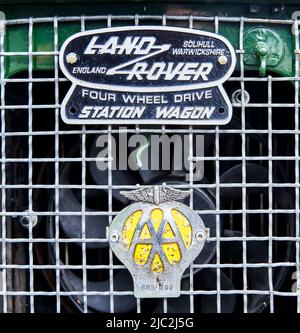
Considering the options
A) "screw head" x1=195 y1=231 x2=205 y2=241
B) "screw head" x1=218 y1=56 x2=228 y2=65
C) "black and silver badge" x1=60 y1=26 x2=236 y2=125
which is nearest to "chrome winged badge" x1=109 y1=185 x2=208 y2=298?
"screw head" x1=195 y1=231 x2=205 y2=241

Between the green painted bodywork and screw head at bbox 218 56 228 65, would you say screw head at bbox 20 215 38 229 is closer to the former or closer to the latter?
the green painted bodywork

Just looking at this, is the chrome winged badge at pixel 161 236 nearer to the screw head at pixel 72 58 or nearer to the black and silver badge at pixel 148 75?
the black and silver badge at pixel 148 75

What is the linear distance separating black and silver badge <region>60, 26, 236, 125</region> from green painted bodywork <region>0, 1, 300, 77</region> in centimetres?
9

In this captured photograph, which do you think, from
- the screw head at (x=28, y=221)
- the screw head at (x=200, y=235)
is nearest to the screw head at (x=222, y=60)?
the screw head at (x=200, y=235)

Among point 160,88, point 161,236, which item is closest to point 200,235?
point 161,236

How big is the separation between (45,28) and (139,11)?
38 cm

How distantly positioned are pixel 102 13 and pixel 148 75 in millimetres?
319

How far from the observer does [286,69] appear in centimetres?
317

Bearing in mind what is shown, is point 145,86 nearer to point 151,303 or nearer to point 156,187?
point 156,187

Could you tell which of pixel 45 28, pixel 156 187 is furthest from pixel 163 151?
pixel 45 28

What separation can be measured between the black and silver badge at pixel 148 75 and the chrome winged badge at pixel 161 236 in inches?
12.5

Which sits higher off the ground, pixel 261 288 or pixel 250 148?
pixel 250 148

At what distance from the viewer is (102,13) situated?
3.13 metres

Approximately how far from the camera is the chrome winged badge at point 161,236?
311cm
